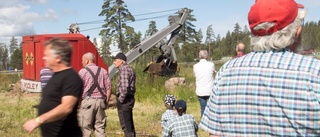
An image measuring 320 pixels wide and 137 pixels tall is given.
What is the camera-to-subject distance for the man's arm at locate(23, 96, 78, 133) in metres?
3.44

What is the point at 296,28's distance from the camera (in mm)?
1965

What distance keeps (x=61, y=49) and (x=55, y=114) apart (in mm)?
574

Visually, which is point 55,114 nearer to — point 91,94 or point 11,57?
point 91,94

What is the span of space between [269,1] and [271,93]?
0.46m

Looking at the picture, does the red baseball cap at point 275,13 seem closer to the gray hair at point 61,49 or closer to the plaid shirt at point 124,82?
the gray hair at point 61,49

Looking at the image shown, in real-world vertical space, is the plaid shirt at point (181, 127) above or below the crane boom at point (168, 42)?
below

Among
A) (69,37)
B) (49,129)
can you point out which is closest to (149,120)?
(69,37)

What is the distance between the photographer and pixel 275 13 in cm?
196

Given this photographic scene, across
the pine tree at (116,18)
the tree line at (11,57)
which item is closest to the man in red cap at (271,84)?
the pine tree at (116,18)

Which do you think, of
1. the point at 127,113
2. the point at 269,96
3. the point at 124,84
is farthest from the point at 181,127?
the point at 269,96

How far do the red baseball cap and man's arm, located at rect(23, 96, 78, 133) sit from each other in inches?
77.5

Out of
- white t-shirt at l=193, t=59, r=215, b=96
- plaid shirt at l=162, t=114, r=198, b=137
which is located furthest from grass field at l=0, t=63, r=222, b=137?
plaid shirt at l=162, t=114, r=198, b=137

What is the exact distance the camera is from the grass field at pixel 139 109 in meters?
8.38

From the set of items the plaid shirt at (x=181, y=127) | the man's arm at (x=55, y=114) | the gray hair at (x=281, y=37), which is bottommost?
the plaid shirt at (x=181, y=127)
